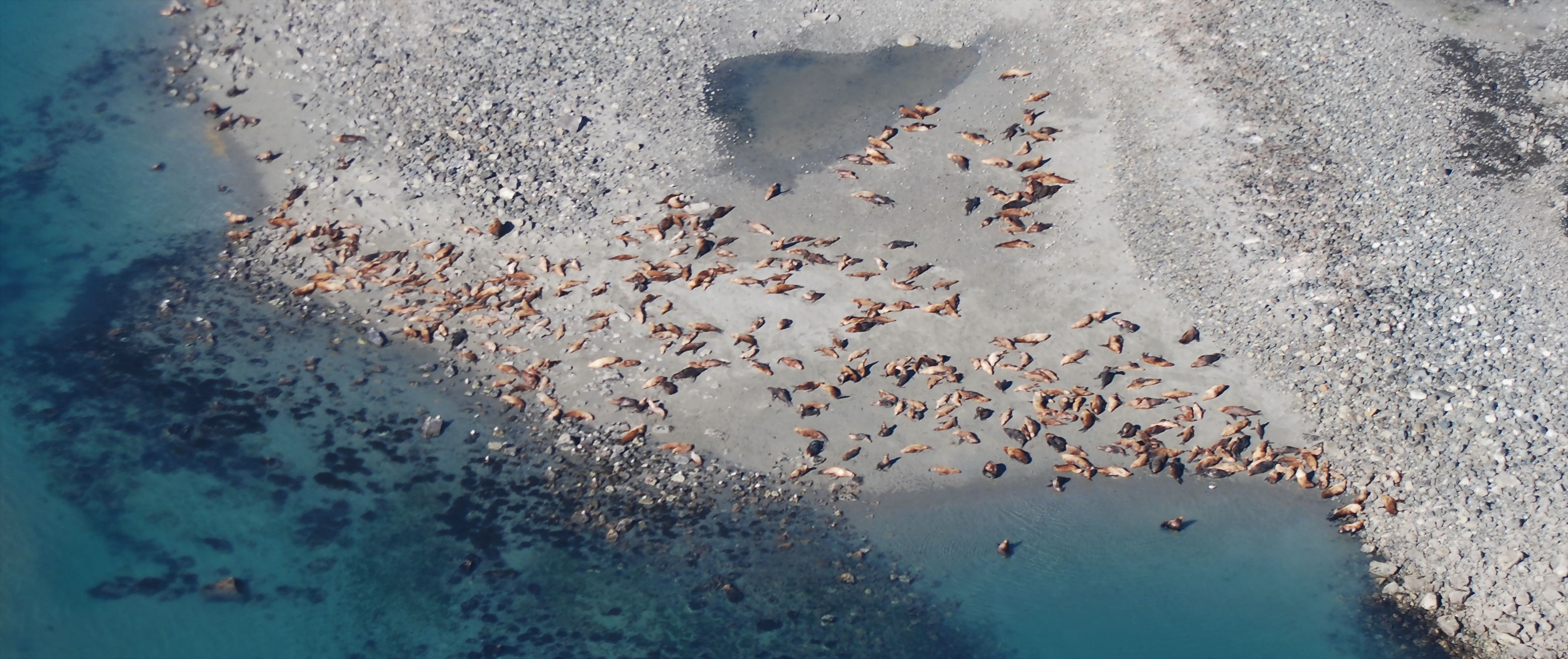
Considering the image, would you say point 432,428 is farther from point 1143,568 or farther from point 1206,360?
point 1206,360

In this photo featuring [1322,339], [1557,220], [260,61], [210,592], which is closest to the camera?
[210,592]

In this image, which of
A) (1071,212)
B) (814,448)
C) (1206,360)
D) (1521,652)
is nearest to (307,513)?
(814,448)

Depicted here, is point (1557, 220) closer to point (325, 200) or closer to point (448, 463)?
point (448, 463)

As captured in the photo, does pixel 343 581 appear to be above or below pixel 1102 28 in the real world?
below

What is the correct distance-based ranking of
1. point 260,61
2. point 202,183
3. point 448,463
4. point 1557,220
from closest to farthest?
point 448,463, point 1557,220, point 202,183, point 260,61

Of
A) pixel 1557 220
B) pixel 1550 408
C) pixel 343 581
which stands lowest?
pixel 343 581

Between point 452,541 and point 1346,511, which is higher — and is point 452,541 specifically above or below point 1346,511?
below

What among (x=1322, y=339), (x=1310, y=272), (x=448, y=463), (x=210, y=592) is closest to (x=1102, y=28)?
(x=1310, y=272)
